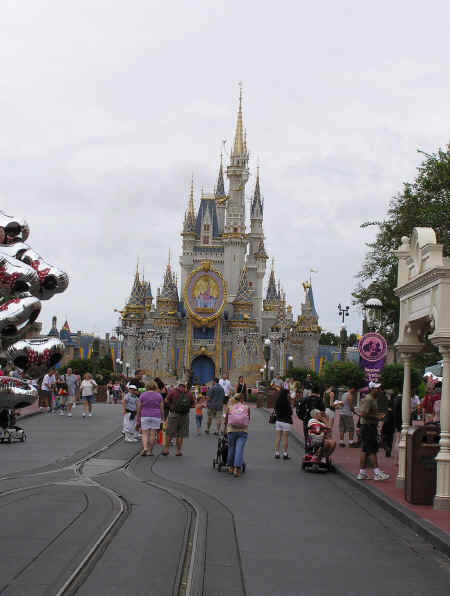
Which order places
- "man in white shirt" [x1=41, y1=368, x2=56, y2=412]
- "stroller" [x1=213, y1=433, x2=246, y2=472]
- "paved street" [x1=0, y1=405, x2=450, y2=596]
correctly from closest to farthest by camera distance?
1. "paved street" [x1=0, y1=405, x2=450, y2=596]
2. "stroller" [x1=213, y1=433, x2=246, y2=472]
3. "man in white shirt" [x1=41, y1=368, x2=56, y2=412]

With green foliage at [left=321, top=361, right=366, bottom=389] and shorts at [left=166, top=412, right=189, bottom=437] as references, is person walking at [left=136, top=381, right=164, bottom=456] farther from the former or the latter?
green foliage at [left=321, top=361, right=366, bottom=389]

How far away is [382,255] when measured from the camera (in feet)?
127

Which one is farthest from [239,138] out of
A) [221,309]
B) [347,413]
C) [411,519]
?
[411,519]

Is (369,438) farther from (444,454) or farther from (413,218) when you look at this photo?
(413,218)

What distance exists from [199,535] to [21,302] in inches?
164

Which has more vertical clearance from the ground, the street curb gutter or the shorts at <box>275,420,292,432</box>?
the shorts at <box>275,420,292,432</box>

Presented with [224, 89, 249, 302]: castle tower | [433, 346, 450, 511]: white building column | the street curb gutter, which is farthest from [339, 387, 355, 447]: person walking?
[224, 89, 249, 302]: castle tower

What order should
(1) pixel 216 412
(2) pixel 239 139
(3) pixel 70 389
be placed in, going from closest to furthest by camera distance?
(1) pixel 216 412
(3) pixel 70 389
(2) pixel 239 139

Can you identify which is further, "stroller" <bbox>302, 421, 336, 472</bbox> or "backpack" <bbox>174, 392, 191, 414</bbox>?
"backpack" <bbox>174, 392, 191, 414</bbox>

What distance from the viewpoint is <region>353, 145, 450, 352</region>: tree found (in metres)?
27.6

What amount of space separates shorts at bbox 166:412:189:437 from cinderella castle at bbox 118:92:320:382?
62.7 m

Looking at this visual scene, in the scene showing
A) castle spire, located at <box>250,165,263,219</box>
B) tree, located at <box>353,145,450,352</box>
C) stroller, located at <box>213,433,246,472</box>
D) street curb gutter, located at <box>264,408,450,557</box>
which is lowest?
street curb gutter, located at <box>264,408,450,557</box>

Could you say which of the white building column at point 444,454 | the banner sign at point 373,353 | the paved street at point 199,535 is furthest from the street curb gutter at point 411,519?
the banner sign at point 373,353

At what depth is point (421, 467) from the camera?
37.6 feet
